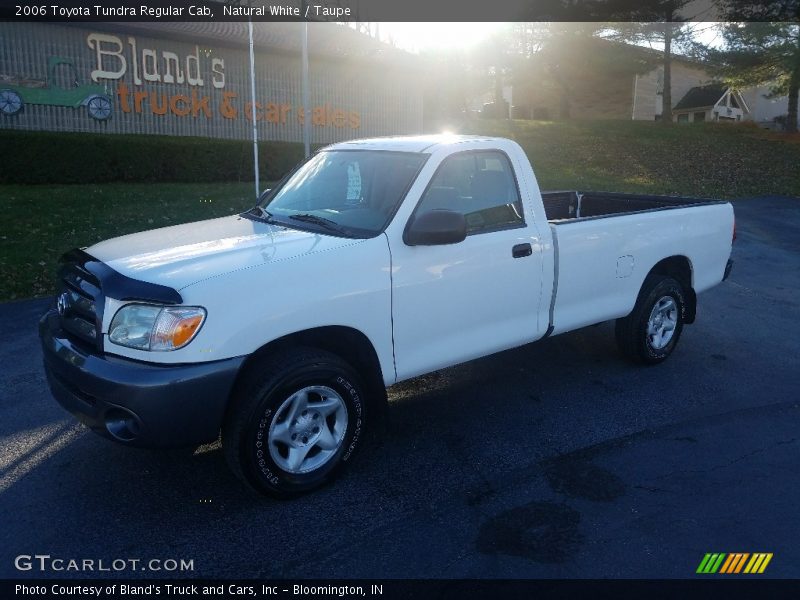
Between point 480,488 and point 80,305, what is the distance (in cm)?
242

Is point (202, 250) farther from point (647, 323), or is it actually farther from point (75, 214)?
point (75, 214)

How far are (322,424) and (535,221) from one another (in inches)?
83.7

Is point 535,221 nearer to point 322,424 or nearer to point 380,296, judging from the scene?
point 380,296

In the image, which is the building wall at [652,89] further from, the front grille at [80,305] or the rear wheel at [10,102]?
the front grille at [80,305]

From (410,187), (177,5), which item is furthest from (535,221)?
(177,5)

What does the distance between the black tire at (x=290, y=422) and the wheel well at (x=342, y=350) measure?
0.15 ft

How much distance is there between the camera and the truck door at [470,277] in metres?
4.27

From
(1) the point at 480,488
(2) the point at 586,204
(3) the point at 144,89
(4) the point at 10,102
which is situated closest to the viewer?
(1) the point at 480,488

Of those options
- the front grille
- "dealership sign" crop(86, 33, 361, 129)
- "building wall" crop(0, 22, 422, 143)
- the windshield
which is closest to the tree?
"building wall" crop(0, 22, 422, 143)

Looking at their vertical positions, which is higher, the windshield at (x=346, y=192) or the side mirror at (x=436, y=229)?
the windshield at (x=346, y=192)

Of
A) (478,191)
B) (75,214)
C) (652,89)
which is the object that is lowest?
(75,214)

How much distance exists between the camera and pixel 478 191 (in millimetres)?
4914

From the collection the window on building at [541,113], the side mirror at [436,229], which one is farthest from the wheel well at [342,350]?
the window on building at [541,113]

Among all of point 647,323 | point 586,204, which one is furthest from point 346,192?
point 586,204
